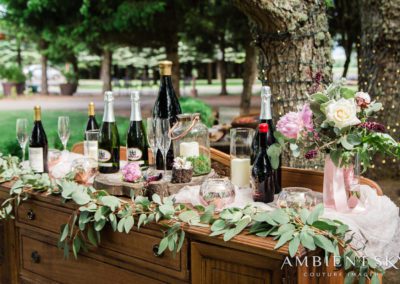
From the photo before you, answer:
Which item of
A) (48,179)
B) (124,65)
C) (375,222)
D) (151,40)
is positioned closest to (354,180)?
(375,222)

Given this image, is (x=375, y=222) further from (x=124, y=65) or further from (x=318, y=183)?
(x=124, y=65)

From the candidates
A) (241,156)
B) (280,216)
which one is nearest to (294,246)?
(280,216)

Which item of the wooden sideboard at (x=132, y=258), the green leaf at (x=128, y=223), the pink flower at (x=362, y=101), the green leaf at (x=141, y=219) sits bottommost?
the wooden sideboard at (x=132, y=258)

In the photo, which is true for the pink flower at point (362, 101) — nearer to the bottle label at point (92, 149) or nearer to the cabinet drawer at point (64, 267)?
the cabinet drawer at point (64, 267)

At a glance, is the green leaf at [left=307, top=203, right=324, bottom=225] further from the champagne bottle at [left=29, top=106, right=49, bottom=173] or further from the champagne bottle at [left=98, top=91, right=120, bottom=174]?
the champagne bottle at [left=29, top=106, right=49, bottom=173]

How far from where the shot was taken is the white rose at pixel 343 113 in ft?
5.42

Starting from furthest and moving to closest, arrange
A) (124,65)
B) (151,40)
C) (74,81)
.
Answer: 1. (124,65)
2. (74,81)
3. (151,40)

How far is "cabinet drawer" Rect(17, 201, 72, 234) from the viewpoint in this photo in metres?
2.15

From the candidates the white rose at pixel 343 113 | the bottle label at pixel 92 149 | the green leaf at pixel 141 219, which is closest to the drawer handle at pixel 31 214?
the bottle label at pixel 92 149

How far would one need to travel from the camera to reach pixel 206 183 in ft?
6.04

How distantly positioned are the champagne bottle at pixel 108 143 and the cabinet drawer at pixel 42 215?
0.76 feet

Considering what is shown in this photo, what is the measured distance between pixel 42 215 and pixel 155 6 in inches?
250

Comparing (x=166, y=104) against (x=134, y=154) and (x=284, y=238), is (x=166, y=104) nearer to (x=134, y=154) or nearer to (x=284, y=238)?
(x=134, y=154)

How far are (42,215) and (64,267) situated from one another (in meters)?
0.23
